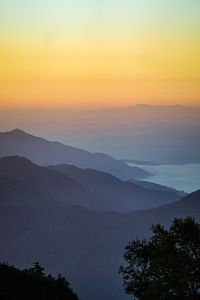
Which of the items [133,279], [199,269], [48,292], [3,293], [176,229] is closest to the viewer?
[199,269]

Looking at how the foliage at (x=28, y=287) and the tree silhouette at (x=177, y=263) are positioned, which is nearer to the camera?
the tree silhouette at (x=177, y=263)

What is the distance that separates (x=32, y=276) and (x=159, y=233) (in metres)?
22.3

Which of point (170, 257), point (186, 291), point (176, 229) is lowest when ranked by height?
point (186, 291)

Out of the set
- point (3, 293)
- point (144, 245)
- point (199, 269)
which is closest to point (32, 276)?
point (3, 293)

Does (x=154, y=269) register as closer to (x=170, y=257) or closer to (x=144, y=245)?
(x=170, y=257)

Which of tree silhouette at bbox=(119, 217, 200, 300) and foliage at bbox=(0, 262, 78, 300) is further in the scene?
foliage at bbox=(0, 262, 78, 300)

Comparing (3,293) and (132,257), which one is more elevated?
(132,257)

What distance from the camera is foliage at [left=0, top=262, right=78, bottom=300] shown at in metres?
42.0

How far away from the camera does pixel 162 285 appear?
109 feet

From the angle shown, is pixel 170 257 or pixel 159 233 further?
pixel 159 233

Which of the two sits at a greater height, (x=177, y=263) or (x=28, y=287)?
(x=28, y=287)

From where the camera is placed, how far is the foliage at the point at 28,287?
41987 mm

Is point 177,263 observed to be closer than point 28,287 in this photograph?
Yes

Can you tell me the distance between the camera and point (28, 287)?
152ft
